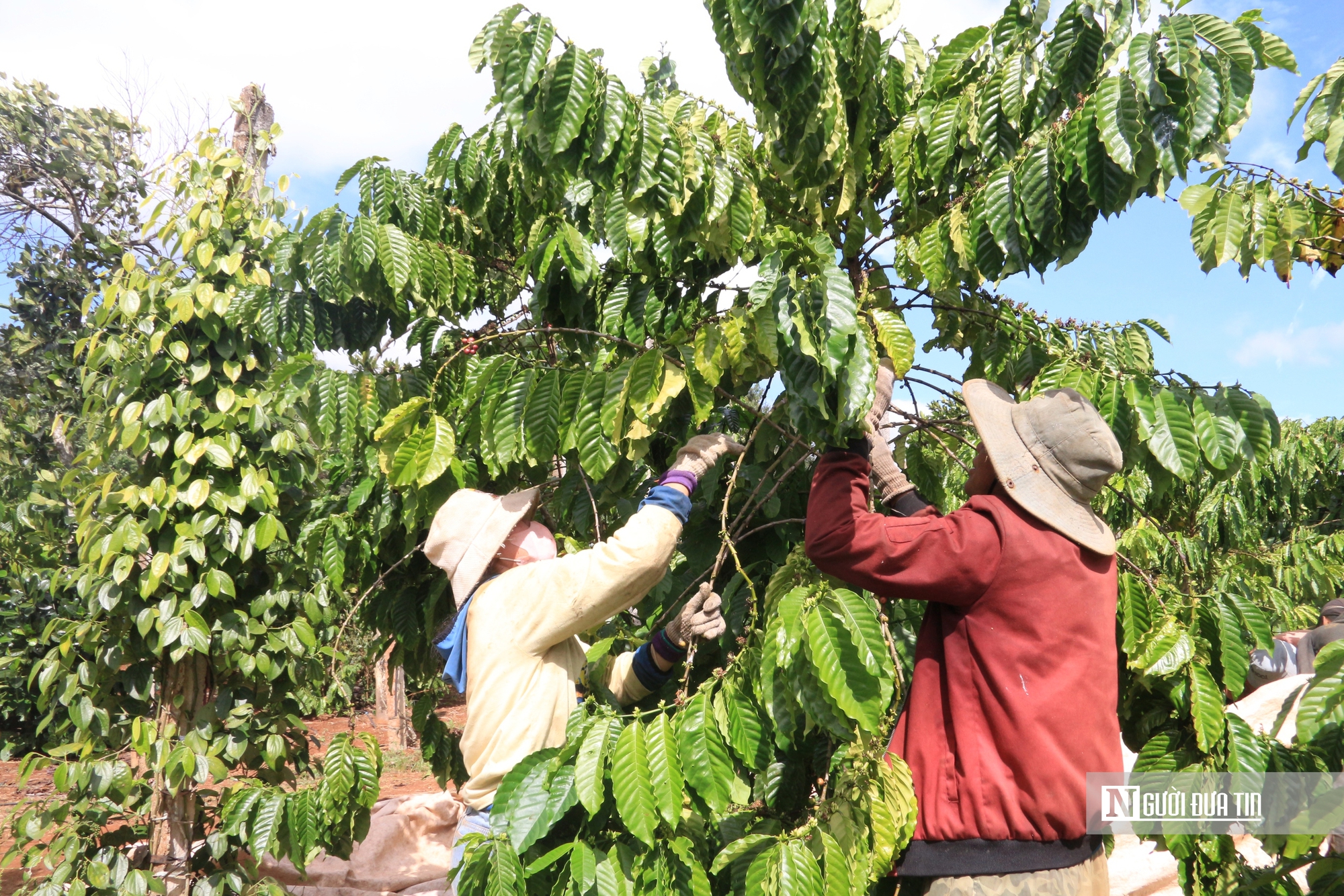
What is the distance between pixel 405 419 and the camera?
6.87ft

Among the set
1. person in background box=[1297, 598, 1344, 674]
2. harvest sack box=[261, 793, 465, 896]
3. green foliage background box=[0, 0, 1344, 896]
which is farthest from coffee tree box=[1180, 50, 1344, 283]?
person in background box=[1297, 598, 1344, 674]

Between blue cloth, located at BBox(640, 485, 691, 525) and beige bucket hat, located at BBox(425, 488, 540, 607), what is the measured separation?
0.36 meters

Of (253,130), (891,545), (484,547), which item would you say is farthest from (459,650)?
(253,130)

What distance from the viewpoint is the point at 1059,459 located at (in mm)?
1764

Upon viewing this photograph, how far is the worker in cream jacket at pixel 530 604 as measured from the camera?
1.85 m

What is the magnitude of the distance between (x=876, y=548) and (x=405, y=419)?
1.11 m

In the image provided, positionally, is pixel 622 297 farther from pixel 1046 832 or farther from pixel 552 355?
pixel 1046 832

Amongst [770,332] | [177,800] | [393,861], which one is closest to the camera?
[770,332]

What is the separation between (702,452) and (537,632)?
1.70 ft

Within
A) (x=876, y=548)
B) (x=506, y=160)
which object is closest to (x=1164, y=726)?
(x=876, y=548)

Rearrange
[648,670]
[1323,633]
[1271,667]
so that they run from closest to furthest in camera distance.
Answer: [648,670]
[1323,633]
[1271,667]

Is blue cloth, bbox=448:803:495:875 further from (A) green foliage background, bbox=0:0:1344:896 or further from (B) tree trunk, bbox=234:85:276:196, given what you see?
(B) tree trunk, bbox=234:85:276:196

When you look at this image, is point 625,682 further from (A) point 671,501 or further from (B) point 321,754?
(B) point 321,754

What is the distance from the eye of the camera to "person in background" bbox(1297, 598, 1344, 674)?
543 cm
